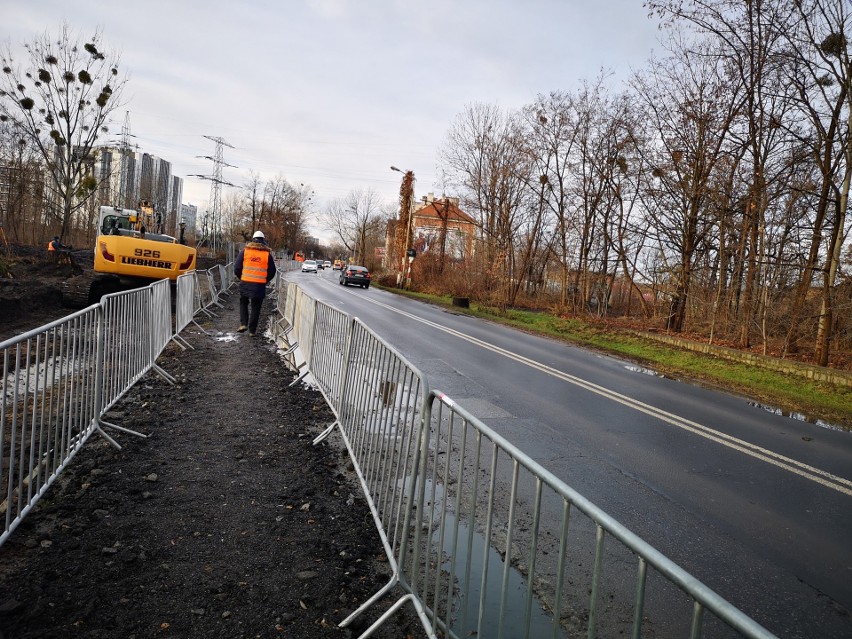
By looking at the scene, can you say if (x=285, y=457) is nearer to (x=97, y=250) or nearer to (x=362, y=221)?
(x=97, y=250)

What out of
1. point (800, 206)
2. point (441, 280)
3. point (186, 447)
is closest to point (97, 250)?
point (186, 447)

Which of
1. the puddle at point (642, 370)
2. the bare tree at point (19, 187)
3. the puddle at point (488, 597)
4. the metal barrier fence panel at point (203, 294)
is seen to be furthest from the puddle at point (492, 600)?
the bare tree at point (19, 187)

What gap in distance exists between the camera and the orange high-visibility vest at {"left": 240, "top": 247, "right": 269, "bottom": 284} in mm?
12000

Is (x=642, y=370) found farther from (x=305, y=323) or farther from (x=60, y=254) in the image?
(x=60, y=254)

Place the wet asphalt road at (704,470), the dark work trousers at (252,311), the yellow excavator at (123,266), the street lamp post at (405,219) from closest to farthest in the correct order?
the wet asphalt road at (704,470), the dark work trousers at (252,311), the yellow excavator at (123,266), the street lamp post at (405,219)

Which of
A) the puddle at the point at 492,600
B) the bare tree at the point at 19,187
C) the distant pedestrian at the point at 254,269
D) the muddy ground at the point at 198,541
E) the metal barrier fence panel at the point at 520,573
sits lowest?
the muddy ground at the point at 198,541

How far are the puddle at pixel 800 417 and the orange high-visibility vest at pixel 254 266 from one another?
9.46 metres

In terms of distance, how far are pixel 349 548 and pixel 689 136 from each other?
63.2 feet

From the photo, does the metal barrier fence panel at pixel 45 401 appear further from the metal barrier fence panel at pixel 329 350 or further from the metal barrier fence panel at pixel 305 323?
the metal barrier fence panel at pixel 305 323

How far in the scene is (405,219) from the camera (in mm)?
50094

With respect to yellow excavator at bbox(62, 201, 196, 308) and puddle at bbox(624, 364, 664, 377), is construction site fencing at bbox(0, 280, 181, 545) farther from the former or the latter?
yellow excavator at bbox(62, 201, 196, 308)

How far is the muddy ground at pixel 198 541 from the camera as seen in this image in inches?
119

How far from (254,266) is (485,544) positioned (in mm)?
10233

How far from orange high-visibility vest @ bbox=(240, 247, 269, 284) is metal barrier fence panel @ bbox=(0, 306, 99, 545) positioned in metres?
6.59
